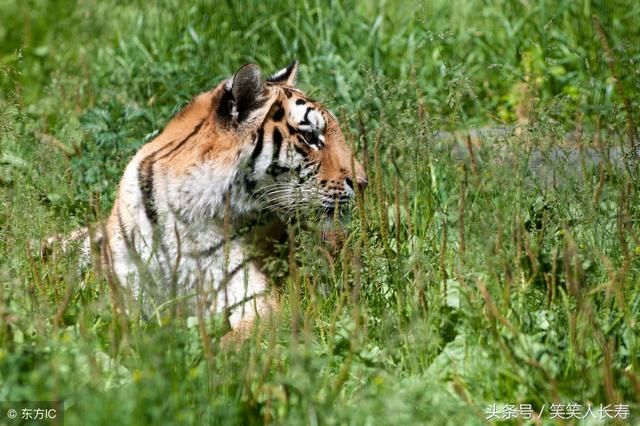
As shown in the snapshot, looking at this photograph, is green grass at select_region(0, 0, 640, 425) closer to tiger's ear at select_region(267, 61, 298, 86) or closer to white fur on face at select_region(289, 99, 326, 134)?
white fur on face at select_region(289, 99, 326, 134)

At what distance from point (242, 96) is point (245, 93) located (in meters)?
0.02

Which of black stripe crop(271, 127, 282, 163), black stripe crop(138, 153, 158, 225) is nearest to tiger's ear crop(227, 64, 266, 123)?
black stripe crop(271, 127, 282, 163)

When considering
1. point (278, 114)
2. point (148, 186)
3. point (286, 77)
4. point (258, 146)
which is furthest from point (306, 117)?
point (148, 186)

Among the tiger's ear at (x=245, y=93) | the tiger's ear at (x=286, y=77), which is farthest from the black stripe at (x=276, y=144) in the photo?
the tiger's ear at (x=286, y=77)

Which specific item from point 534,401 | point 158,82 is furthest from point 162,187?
point 158,82

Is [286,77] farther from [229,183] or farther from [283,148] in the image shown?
[229,183]

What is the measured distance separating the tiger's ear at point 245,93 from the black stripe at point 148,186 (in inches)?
16.1

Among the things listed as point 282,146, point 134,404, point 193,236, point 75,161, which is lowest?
point 134,404

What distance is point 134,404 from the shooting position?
2.38m

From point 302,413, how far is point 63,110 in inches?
153

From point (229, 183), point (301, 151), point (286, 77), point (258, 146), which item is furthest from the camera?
point (286, 77)

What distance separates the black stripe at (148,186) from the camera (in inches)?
157

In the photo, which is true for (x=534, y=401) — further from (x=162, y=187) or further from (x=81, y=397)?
(x=162, y=187)

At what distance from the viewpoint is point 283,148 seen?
4082 mm
